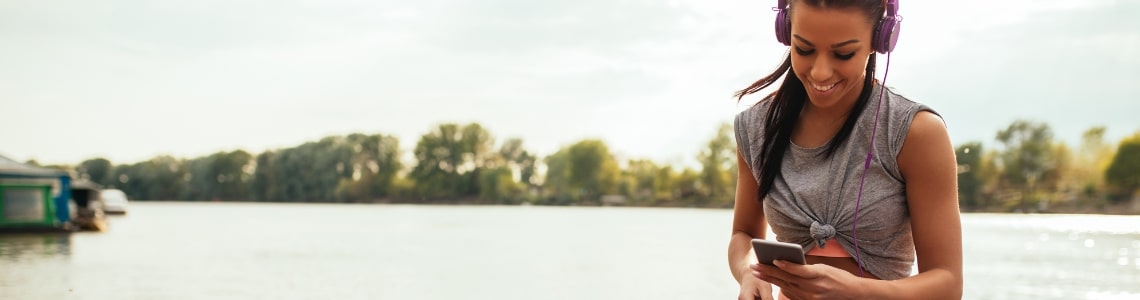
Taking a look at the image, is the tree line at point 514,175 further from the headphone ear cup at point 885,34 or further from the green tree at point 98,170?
the headphone ear cup at point 885,34

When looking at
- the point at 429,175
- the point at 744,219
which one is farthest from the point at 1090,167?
the point at 744,219

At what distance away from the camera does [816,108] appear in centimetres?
183

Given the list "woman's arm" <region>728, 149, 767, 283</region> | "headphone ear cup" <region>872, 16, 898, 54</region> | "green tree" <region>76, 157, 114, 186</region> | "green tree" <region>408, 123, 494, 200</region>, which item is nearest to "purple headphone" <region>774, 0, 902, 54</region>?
"headphone ear cup" <region>872, 16, 898, 54</region>

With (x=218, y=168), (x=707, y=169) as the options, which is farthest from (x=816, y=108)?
(x=218, y=168)

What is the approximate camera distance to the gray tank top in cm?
167

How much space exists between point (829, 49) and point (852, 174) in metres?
0.23

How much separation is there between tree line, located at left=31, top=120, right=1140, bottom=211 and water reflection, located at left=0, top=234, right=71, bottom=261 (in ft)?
204

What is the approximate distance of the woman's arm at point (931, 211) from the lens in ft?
5.32

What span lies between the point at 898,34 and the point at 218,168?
5579 inches

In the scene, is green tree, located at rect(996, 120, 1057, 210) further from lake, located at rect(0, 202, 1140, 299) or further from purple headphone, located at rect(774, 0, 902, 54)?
purple headphone, located at rect(774, 0, 902, 54)

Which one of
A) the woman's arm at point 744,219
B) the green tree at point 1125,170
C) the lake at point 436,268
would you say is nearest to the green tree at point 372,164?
the green tree at point 1125,170

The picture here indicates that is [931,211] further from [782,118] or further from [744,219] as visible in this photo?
[744,219]

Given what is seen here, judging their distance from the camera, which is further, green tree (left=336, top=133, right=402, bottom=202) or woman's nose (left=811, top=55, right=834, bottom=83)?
green tree (left=336, top=133, right=402, bottom=202)

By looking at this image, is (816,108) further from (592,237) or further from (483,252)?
(592,237)
